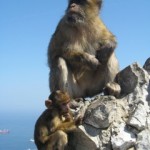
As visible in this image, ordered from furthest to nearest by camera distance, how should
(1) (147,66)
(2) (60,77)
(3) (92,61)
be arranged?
1. (1) (147,66)
2. (3) (92,61)
3. (2) (60,77)

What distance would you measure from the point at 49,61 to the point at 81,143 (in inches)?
86.6

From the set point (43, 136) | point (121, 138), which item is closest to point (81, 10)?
point (121, 138)

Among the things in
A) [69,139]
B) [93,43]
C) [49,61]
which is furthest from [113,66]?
[69,139]

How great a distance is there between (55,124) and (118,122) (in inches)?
41.8

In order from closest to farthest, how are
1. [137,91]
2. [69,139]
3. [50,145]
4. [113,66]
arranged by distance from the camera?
[50,145]
[69,139]
[137,91]
[113,66]

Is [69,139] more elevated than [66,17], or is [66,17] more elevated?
[66,17]

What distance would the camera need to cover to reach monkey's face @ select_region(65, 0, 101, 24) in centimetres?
978

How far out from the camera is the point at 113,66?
9.82 metres

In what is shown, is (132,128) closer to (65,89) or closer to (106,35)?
(65,89)

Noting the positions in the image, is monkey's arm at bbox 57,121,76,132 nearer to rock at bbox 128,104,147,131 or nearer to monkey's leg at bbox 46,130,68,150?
monkey's leg at bbox 46,130,68,150

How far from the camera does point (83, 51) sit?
32.5 feet

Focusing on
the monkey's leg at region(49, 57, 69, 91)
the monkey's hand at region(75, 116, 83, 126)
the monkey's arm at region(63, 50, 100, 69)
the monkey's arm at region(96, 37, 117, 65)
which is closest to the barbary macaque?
the monkey's hand at region(75, 116, 83, 126)

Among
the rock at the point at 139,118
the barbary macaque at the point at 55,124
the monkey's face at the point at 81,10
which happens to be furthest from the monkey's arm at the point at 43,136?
the monkey's face at the point at 81,10

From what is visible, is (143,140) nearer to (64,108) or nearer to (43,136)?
(64,108)
